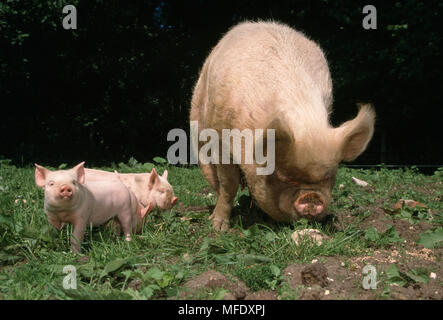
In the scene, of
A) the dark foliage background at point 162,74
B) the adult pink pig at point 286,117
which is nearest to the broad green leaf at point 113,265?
the adult pink pig at point 286,117

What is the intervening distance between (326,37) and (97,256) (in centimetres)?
1028

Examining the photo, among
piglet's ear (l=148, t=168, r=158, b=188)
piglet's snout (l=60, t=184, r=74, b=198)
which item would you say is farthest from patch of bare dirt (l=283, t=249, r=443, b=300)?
piglet's ear (l=148, t=168, r=158, b=188)

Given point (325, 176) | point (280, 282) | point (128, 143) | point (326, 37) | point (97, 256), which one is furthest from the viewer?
point (128, 143)

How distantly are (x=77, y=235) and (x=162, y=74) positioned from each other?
9832 mm

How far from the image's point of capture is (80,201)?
10.8ft

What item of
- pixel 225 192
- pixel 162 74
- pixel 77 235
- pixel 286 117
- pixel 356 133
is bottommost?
pixel 77 235

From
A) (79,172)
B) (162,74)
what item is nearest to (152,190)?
(79,172)

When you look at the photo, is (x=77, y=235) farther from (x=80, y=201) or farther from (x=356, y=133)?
(x=356, y=133)

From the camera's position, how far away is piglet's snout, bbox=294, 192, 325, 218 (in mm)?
3508

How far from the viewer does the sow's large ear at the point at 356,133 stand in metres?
3.45

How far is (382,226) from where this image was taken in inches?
158

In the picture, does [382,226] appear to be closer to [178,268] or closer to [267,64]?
[267,64]

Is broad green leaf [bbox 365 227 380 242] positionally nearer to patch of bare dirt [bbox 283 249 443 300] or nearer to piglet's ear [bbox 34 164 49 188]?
patch of bare dirt [bbox 283 249 443 300]

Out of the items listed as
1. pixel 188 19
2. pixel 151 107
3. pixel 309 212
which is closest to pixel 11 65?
pixel 151 107
